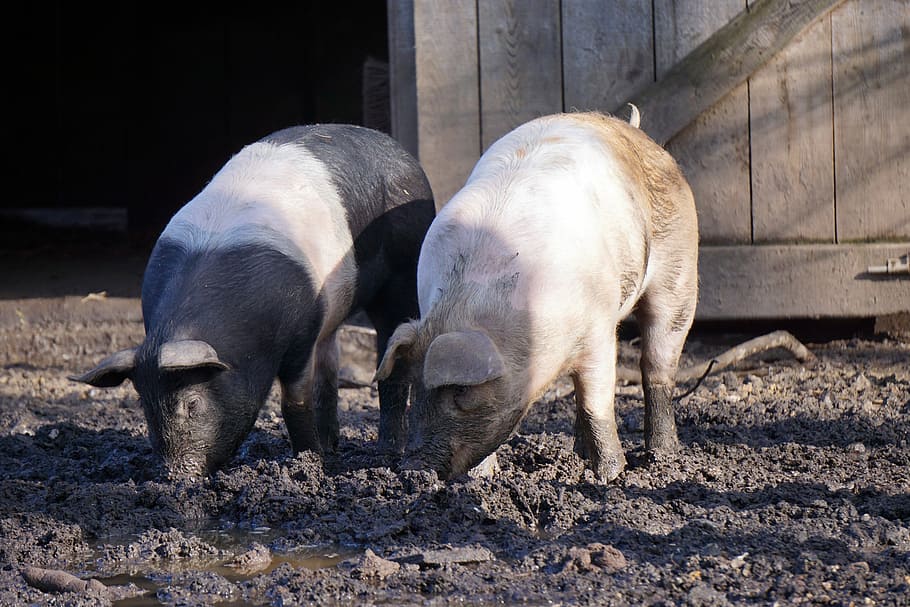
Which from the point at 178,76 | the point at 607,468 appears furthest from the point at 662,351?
the point at 178,76

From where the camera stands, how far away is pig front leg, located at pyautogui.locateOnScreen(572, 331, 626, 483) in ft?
13.3

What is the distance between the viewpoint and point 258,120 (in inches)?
507

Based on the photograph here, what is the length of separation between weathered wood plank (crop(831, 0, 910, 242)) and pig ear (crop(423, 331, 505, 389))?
3.61m

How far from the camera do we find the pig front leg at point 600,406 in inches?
159

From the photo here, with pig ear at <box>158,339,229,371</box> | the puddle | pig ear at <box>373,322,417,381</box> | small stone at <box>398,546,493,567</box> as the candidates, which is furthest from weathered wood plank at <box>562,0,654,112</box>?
small stone at <box>398,546,493,567</box>

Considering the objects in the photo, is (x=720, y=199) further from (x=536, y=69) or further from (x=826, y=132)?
(x=536, y=69)

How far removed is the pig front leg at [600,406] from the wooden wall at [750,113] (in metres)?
2.68

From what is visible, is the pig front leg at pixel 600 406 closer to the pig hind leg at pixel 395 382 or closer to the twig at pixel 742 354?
the pig hind leg at pixel 395 382

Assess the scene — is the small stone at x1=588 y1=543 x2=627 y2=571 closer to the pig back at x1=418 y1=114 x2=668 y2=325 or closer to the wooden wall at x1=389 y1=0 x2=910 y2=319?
the pig back at x1=418 y1=114 x2=668 y2=325

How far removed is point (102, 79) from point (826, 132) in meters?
8.79

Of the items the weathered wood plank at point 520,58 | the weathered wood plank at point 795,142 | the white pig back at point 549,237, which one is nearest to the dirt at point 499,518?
the white pig back at point 549,237

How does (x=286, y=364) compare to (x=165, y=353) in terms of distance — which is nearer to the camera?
(x=165, y=353)

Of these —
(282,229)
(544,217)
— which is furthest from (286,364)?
(544,217)

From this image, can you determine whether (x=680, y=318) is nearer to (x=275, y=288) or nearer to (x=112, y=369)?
(x=275, y=288)
